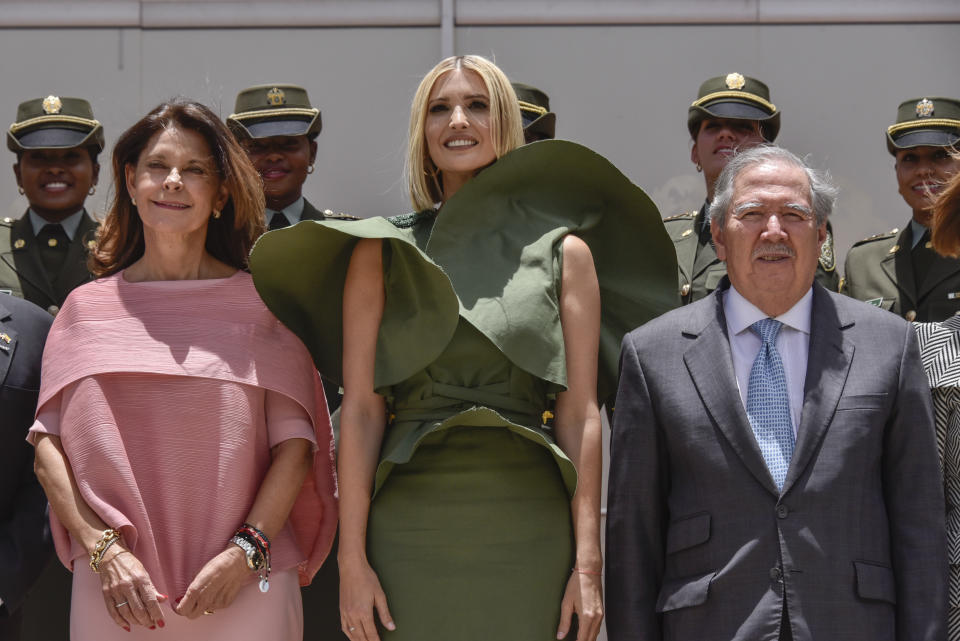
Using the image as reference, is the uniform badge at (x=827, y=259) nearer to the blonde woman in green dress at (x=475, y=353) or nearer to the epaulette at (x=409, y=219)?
the blonde woman in green dress at (x=475, y=353)

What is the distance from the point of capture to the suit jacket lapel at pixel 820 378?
3.08 m

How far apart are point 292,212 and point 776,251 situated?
2248 millimetres

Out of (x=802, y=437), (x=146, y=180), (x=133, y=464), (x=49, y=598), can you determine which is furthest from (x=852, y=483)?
(x=49, y=598)

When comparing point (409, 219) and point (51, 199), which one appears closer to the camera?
point (409, 219)

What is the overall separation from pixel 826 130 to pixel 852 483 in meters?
3.12

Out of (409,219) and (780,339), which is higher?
(409,219)

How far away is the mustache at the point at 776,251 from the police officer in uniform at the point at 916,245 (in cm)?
165

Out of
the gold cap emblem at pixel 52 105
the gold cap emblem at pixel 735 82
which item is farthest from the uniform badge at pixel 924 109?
the gold cap emblem at pixel 52 105

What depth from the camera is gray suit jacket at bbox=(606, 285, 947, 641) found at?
303 centimetres

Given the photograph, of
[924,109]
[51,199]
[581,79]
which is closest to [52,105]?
[51,199]

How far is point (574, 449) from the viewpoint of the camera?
3359 mm

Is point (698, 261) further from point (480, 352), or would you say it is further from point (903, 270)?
point (480, 352)

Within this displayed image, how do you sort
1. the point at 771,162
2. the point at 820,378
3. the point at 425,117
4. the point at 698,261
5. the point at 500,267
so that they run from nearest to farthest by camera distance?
the point at 820,378, the point at 771,162, the point at 500,267, the point at 425,117, the point at 698,261

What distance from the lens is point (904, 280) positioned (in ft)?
16.0
